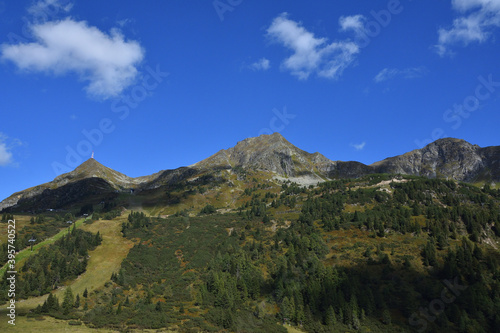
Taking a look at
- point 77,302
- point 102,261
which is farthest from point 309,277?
point 102,261

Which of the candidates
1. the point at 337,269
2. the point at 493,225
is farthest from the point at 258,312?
the point at 493,225

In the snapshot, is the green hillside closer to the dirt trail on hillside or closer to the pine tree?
the pine tree

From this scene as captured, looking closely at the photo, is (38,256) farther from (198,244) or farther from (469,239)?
(469,239)

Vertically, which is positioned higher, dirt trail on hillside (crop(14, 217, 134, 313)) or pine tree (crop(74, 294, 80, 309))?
dirt trail on hillside (crop(14, 217, 134, 313))

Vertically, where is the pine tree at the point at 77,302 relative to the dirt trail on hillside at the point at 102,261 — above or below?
below

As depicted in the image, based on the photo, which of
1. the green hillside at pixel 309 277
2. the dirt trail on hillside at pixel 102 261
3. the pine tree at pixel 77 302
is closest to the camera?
the green hillside at pixel 309 277

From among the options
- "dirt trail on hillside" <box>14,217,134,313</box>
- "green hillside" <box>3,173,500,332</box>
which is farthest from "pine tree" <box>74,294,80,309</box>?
"dirt trail on hillside" <box>14,217,134,313</box>

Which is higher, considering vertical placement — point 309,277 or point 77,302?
point 77,302

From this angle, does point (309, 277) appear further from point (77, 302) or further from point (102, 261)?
point (102, 261)

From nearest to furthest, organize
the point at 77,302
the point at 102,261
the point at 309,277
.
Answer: the point at 77,302 → the point at 309,277 → the point at 102,261

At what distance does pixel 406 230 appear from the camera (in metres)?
140

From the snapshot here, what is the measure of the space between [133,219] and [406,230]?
5576 inches

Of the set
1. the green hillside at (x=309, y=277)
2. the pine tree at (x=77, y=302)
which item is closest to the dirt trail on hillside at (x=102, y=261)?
the green hillside at (x=309, y=277)

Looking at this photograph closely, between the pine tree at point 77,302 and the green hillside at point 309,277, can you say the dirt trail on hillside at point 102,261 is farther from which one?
the pine tree at point 77,302
